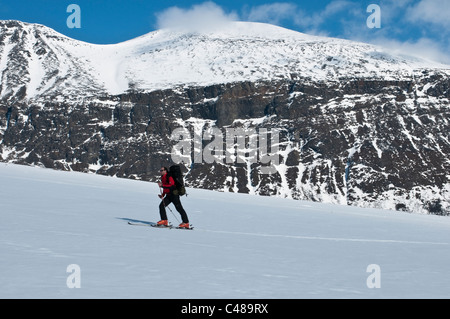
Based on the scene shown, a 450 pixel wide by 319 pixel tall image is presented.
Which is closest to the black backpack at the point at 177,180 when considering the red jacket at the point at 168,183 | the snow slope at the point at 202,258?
the red jacket at the point at 168,183

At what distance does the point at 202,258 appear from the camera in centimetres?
840

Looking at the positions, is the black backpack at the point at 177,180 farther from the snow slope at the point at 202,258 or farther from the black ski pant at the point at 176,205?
the snow slope at the point at 202,258

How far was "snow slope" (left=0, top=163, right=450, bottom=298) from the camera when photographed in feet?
20.2

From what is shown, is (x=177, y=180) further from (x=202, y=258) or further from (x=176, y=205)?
(x=202, y=258)

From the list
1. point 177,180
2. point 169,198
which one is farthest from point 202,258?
point 169,198

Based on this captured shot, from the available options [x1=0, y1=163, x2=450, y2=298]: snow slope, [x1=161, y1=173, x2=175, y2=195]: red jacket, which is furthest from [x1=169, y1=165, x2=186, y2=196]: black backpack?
[x1=0, y1=163, x2=450, y2=298]: snow slope

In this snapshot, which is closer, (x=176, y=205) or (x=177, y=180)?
(x=177, y=180)

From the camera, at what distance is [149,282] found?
20.8 ft

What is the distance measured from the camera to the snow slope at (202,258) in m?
6.17

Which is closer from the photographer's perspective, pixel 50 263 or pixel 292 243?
pixel 50 263
